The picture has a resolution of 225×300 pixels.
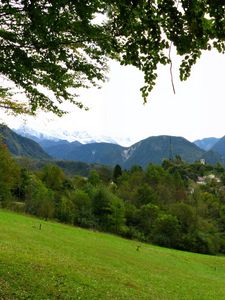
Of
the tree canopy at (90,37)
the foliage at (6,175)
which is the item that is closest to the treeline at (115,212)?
the foliage at (6,175)

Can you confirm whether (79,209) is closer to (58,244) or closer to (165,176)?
(58,244)

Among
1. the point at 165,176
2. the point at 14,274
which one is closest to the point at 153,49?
the point at 14,274

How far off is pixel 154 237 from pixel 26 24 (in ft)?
250

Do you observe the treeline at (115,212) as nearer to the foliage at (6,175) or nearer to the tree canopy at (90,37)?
the foliage at (6,175)

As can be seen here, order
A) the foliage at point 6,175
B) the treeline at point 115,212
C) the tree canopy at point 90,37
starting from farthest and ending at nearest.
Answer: the foliage at point 6,175 → the treeline at point 115,212 → the tree canopy at point 90,37

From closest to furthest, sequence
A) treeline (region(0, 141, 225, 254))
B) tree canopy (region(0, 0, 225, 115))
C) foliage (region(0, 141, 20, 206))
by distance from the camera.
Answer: tree canopy (region(0, 0, 225, 115)) < treeline (region(0, 141, 225, 254)) < foliage (region(0, 141, 20, 206))

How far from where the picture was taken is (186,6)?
617 cm

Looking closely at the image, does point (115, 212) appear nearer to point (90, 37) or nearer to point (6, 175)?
point (6, 175)

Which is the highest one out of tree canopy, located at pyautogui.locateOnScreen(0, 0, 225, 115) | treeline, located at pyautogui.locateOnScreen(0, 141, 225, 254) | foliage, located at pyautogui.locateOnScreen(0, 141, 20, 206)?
tree canopy, located at pyautogui.locateOnScreen(0, 0, 225, 115)

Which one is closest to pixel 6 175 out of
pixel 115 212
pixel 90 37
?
pixel 115 212

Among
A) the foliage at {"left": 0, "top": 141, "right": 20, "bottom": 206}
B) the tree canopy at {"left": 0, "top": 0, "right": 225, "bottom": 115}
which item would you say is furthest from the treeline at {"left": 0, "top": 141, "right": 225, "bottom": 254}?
the tree canopy at {"left": 0, "top": 0, "right": 225, "bottom": 115}

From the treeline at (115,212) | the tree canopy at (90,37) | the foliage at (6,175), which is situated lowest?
the treeline at (115,212)

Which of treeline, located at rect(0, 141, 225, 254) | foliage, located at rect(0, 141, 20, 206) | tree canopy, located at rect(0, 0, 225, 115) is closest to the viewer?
tree canopy, located at rect(0, 0, 225, 115)

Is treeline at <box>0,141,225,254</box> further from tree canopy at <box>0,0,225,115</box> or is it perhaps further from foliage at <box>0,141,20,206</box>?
tree canopy at <box>0,0,225,115</box>
